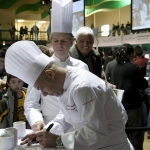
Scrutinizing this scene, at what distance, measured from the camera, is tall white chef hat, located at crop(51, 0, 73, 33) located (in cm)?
180

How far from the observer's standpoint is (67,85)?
1105 millimetres

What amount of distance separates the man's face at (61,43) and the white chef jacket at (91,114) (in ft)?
2.10

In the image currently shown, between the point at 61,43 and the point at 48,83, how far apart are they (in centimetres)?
71

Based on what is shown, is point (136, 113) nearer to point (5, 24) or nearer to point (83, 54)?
point (83, 54)

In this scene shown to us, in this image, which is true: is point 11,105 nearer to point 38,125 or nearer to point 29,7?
point 38,125

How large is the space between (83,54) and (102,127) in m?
1.54

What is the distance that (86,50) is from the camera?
2.46 meters

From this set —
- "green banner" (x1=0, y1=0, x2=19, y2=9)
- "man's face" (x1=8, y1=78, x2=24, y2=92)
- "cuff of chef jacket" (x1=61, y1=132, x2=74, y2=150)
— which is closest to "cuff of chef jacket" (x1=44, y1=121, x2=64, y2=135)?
"cuff of chef jacket" (x1=61, y1=132, x2=74, y2=150)

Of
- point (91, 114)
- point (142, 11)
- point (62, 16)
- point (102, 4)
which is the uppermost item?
point (102, 4)

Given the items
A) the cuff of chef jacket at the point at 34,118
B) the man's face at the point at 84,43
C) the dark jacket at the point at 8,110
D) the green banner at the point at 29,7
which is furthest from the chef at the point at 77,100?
the green banner at the point at 29,7

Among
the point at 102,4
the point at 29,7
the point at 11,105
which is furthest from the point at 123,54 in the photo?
the point at 29,7

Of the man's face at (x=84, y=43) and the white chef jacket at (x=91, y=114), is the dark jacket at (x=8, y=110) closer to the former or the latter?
the man's face at (x=84, y=43)

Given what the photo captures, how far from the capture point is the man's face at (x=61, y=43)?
5.74ft

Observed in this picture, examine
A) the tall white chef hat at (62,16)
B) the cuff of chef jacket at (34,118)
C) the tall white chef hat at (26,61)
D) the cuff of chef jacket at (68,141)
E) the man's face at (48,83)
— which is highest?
the tall white chef hat at (62,16)
